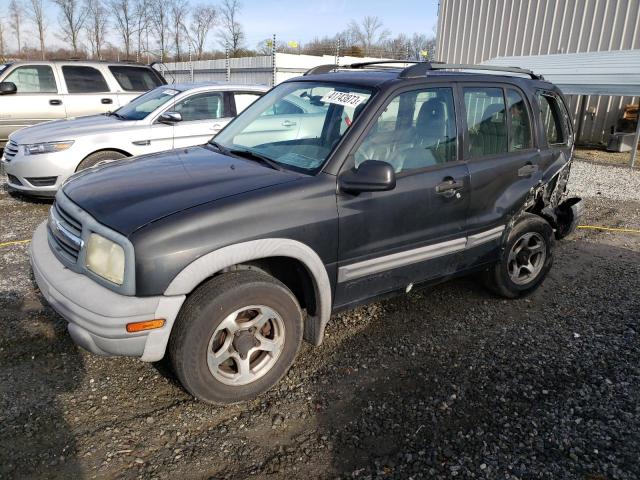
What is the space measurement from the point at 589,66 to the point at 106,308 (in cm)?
1421

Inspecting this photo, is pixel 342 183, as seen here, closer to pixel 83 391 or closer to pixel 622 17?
pixel 83 391

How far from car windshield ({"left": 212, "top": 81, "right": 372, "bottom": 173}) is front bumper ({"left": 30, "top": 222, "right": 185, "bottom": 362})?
121cm

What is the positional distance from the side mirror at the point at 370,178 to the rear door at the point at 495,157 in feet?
3.41

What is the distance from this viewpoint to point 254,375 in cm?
295

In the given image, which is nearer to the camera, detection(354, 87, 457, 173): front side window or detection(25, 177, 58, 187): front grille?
detection(354, 87, 457, 173): front side window

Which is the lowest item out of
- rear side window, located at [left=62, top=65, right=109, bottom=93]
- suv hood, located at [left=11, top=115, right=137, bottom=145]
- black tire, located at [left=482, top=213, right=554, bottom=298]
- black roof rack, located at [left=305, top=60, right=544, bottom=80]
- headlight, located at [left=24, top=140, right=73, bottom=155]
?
black tire, located at [left=482, top=213, right=554, bottom=298]

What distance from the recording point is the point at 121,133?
6.80 metres

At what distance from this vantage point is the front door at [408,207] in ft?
10.3

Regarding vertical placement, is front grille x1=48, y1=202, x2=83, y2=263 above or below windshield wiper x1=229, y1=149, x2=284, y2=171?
below

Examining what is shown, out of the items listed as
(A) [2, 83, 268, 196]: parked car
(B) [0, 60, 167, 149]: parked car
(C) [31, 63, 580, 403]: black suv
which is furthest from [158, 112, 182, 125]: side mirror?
(B) [0, 60, 167, 149]: parked car

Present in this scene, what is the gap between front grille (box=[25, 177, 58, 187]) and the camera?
6475mm

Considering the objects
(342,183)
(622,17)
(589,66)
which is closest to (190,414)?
(342,183)

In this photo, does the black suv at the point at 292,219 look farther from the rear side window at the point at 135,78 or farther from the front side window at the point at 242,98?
the rear side window at the point at 135,78

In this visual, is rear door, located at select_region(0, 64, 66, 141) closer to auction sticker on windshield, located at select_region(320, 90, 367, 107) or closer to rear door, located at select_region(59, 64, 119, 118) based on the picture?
rear door, located at select_region(59, 64, 119, 118)
